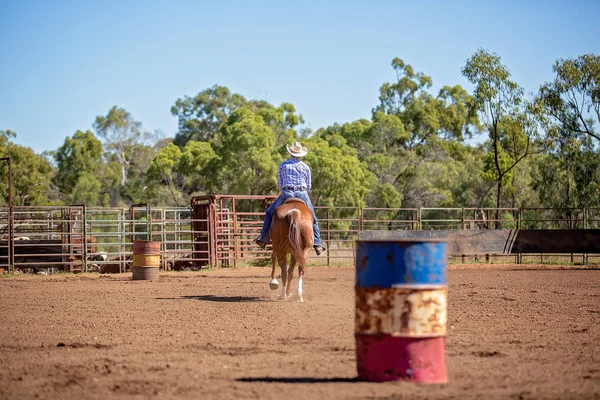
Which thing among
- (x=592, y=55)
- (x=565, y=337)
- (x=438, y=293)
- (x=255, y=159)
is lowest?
(x=565, y=337)

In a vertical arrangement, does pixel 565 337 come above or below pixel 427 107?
below

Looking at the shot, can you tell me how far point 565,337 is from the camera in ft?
25.5

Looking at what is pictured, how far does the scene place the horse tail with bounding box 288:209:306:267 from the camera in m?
10.9

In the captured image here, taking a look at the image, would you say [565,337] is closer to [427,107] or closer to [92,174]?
[427,107]

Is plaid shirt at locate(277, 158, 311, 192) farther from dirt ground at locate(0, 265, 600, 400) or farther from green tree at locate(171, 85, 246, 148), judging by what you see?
green tree at locate(171, 85, 246, 148)

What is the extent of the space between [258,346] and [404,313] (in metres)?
2.31

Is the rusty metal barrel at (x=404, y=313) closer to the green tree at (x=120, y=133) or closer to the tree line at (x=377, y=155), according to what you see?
the tree line at (x=377, y=155)

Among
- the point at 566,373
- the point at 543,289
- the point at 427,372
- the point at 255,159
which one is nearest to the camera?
the point at 427,372

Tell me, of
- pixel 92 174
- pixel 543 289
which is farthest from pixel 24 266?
pixel 92 174

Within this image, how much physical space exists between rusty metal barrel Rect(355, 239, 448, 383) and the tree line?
929 inches

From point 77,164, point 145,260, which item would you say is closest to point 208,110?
point 77,164

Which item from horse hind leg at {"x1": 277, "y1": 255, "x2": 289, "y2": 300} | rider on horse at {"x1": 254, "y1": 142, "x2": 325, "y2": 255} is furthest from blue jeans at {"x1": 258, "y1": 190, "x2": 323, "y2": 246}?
horse hind leg at {"x1": 277, "y1": 255, "x2": 289, "y2": 300}

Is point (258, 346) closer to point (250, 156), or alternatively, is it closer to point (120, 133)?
point (250, 156)

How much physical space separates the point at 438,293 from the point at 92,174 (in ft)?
167
